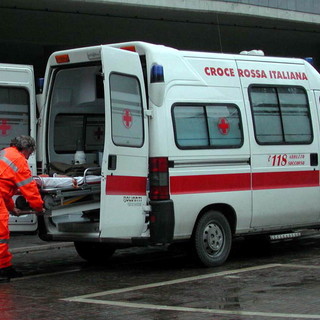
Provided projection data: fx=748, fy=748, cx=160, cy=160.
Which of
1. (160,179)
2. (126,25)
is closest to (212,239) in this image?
(160,179)

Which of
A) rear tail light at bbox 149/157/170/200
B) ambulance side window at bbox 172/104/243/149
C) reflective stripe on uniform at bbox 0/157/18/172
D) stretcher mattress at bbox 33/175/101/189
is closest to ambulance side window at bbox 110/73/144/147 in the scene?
rear tail light at bbox 149/157/170/200

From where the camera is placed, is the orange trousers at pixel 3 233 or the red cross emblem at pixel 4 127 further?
the red cross emblem at pixel 4 127

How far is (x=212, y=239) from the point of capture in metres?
9.84

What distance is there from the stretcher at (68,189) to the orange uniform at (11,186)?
34 cm

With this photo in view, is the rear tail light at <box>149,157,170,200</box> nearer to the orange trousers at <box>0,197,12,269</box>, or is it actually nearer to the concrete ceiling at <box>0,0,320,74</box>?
the orange trousers at <box>0,197,12,269</box>

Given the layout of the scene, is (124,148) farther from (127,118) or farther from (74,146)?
(74,146)

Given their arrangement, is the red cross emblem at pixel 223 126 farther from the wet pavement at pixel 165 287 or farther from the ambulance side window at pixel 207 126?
the wet pavement at pixel 165 287

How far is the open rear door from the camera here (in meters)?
8.88

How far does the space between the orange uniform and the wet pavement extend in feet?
1.80

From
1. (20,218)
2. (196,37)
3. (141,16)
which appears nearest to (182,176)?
(20,218)

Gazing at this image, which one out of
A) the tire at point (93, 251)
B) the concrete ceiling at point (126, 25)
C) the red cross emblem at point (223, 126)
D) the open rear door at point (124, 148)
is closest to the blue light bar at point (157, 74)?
the open rear door at point (124, 148)

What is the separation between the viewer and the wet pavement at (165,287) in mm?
7242

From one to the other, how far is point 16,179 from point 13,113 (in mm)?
3264

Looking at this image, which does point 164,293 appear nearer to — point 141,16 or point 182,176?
point 182,176
